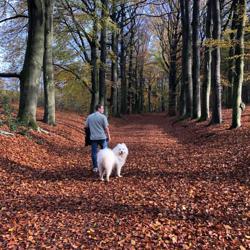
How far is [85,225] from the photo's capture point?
21.5 ft

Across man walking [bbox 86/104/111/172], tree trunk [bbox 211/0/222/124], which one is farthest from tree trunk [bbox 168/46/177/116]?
man walking [bbox 86/104/111/172]

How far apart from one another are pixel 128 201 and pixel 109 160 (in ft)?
6.32

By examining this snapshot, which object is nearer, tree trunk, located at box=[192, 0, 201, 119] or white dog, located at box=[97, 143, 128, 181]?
white dog, located at box=[97, 143, 128, 181]

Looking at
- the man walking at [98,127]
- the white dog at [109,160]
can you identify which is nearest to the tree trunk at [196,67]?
the man walking at [98,127]

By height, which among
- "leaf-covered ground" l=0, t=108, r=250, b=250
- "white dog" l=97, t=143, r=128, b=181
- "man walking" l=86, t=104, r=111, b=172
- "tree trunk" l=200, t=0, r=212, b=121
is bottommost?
"leaf-covered ground" l=0, t=108, r=250, b=250

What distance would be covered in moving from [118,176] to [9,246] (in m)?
5.05

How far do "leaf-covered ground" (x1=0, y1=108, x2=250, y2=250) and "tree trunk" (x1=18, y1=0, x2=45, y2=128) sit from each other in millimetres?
2949

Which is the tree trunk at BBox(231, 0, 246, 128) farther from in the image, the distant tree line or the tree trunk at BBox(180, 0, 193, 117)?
the tree trunk at BBox(180, 0, 193, 117)

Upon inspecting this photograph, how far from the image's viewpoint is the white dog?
9.64 metres

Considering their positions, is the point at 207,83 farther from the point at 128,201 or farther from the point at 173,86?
the point at 173,86

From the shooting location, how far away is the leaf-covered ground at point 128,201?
5961 mm

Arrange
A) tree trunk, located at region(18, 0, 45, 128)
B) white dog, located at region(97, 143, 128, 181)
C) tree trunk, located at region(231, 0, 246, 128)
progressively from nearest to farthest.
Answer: white dog, located at region(97, 143, 128, 181)
tree trunk, located at region(18, 0, 45, 128)
tree trunk, located at region(231, 0, 246, 128)

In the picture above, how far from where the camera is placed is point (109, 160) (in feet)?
31.7

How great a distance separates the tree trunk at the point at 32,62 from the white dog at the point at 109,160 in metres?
7.34
